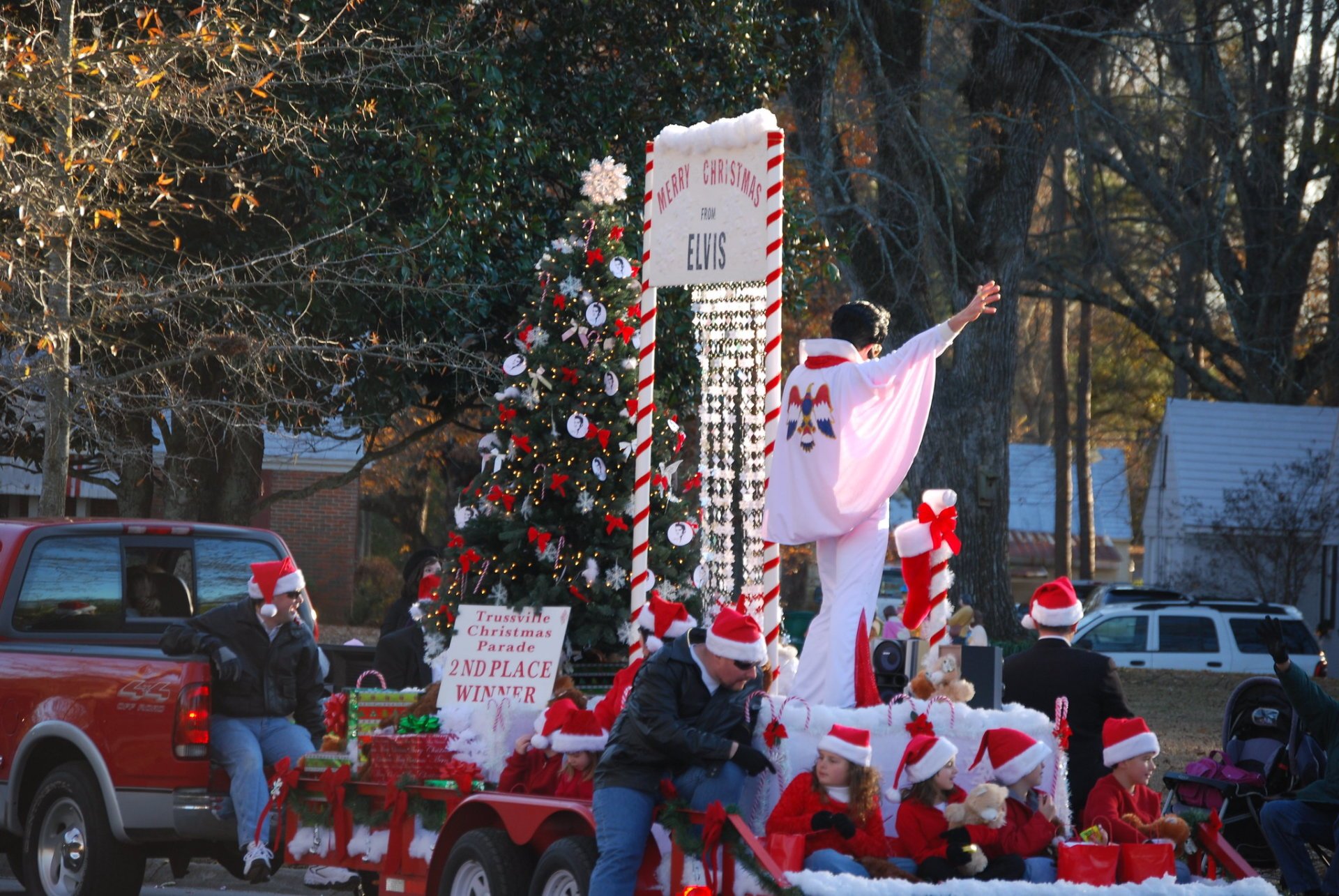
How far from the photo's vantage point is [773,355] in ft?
30.0

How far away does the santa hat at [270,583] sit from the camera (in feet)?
30.0

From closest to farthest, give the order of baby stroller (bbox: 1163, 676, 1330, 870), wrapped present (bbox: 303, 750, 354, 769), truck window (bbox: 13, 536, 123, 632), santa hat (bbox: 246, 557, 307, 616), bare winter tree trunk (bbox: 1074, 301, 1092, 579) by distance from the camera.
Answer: wrapped present (bbox: 303, 750, 354, 769) → santa hat (bbox: 246, 557, 307, 616) → truck window (bbox: 13, 536, 123, 632) → baby stroller (bbox: 1163, 676, 1330, 870) → bare winter tree trunk (bbox: 1074, 301, 1092, 579)

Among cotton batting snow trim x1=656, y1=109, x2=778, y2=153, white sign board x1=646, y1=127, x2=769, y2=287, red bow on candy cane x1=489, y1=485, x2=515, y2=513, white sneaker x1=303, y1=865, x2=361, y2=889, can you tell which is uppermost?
cotton batting snow trim x1=656, y1=109, x2=778, y2=153

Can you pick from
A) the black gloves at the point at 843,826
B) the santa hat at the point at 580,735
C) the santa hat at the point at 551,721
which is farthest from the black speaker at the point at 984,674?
the santa hat at the point at 551,721

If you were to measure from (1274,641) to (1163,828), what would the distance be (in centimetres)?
218

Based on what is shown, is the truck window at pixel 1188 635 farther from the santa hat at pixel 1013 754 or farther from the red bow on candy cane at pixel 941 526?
the santa hat at pixel 1013 754

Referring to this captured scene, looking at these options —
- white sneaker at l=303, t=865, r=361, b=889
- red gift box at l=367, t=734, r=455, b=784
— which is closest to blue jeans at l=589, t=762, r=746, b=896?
red gift box at l=367, t=734, r=455, b=784

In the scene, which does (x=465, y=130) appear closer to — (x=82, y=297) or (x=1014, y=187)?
(x=82, y=297)

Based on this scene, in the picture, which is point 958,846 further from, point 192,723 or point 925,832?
point 192,723

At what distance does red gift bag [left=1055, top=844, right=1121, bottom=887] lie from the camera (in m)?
6.51

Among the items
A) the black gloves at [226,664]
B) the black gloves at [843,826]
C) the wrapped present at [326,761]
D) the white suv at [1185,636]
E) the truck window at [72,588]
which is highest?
the truck window at [72,588]

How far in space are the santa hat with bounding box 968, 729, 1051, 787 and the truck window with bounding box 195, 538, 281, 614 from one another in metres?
4.95

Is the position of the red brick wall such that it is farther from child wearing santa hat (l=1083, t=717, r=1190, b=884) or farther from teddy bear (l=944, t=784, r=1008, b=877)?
teddy bear (l=944, t=784, r=1008, b=877)

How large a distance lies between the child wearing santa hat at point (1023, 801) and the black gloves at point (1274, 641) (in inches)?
94.7
